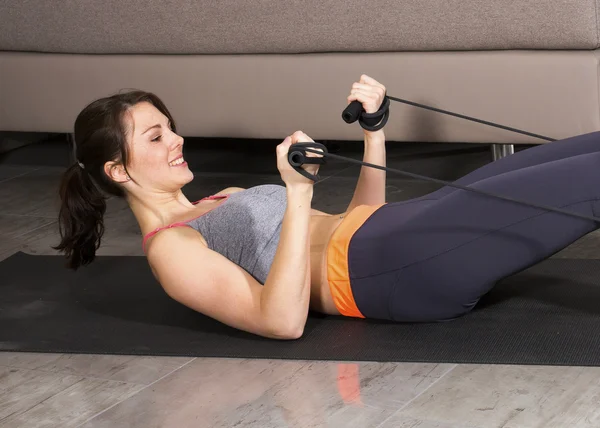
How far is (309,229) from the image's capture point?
182cm

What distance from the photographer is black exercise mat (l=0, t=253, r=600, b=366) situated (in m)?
1.81

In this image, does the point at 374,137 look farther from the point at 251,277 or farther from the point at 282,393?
the point at 282,393

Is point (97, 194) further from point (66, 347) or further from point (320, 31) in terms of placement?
point (320, 31)

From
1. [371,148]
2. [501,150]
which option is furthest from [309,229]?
[501,150]

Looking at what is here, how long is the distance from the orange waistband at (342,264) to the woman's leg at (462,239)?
15 millimetres

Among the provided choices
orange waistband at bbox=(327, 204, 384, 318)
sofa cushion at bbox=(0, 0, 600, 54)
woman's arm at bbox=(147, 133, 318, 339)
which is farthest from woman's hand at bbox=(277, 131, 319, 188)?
sofa cushion at bbox=(0, 0, 600, 54)

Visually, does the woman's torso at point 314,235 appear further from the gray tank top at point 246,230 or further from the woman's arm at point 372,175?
the woman's arm at point 372,175

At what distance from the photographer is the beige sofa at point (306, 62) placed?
2512 millimetres

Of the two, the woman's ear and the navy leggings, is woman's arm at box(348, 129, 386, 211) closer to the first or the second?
the navy leggings

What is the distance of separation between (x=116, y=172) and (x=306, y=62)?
0.90 meters

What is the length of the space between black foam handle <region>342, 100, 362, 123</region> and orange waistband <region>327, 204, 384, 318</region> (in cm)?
19

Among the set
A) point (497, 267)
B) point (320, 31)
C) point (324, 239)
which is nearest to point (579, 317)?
point (497, 267)

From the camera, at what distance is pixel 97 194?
2.12 meters

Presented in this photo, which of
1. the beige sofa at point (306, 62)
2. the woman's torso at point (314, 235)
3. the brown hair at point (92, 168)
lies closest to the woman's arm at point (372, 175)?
the woman's torso at point (314, 235)
